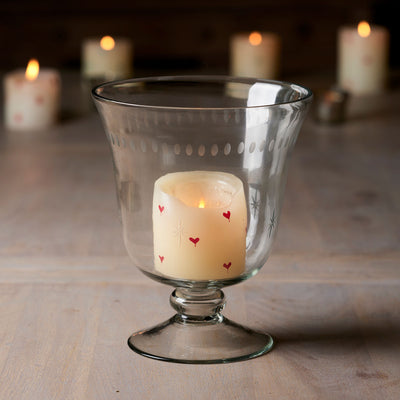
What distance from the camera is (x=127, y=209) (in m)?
0.57

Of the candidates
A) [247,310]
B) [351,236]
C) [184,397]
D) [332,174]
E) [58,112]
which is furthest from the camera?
[58,112]

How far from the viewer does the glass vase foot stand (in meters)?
0.56

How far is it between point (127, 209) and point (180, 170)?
0.06 metres

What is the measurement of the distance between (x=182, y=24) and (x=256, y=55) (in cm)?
79

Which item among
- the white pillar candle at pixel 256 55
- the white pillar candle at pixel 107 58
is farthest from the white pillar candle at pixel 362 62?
the white pillar candle at pixel 107 58

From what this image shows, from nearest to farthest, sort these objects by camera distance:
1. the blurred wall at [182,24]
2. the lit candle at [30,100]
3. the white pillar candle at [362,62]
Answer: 1. the lit candle at [30,100]
2. the white pillar candle at [362,62]
3. the blurred wall at [182,24]

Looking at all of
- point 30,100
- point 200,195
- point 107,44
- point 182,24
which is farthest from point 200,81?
point 182,24

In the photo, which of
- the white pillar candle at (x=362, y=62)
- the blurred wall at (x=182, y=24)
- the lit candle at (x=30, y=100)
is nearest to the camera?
the lit candle at (x=30, y=100)

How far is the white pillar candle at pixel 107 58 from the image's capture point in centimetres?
155

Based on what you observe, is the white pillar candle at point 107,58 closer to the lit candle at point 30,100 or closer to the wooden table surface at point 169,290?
the lit candle at point 30,100

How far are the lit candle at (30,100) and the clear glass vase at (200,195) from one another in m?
0.72

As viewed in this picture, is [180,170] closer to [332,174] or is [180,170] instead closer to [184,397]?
[184,397]

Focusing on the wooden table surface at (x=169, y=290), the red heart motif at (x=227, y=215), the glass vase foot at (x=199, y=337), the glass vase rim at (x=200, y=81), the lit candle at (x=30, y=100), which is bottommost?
the wooden table surface at (x=169, y=290)

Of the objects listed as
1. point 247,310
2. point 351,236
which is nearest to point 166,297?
point 247,310
